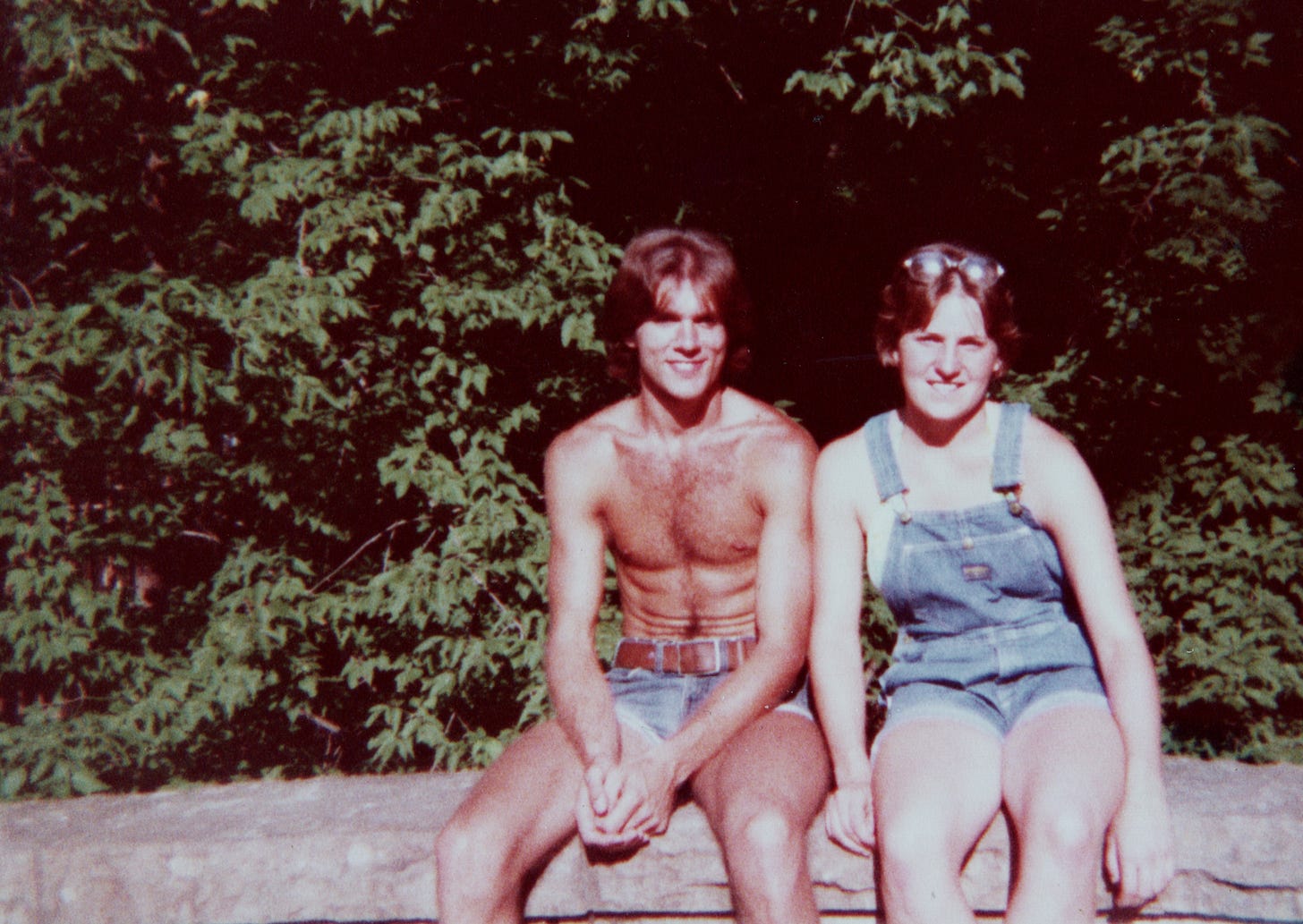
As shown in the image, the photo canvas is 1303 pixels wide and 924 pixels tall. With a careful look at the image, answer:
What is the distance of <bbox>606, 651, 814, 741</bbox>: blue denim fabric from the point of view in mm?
2338

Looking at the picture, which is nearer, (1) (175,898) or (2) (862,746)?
(2) (862,746)

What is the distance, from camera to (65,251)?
405 centimetres

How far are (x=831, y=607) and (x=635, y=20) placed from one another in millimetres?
2655

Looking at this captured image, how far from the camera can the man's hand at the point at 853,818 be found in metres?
2.04

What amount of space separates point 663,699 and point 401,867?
26.8 inches

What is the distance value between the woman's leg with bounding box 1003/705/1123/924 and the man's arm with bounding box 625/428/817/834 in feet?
1.71

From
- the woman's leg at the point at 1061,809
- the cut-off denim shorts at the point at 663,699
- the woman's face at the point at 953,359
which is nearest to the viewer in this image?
the woman's leg at the point at 1061,809

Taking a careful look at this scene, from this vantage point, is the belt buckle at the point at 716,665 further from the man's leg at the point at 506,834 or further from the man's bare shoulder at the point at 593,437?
the man's bare shoulder at the point at 593,437

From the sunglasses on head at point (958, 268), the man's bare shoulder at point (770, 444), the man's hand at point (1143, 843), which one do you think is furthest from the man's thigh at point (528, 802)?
the sunglasses on head at point (958, 268)

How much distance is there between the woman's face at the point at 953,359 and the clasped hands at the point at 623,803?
38.0 inches

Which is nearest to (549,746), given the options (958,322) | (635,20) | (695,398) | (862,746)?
(862,746)

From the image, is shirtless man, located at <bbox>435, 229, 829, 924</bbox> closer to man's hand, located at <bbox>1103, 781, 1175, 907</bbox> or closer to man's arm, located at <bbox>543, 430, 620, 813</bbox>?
man's arm, located at <bbox>543, 430, 620, 813</bbox>

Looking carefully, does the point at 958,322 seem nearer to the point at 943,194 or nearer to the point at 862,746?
the point at 862,746

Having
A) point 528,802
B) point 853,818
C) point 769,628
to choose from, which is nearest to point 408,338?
point 769,628
